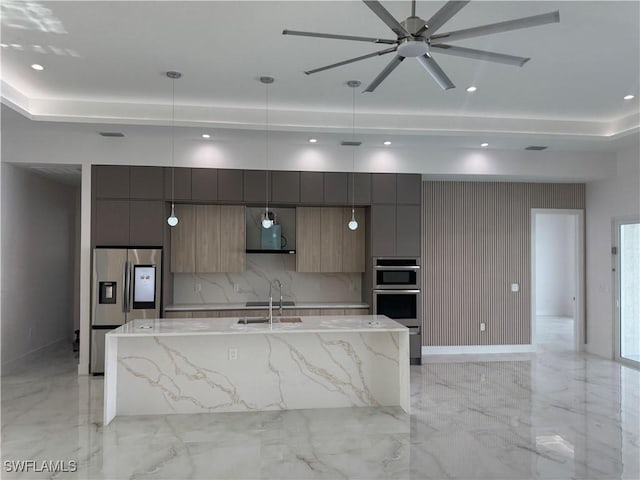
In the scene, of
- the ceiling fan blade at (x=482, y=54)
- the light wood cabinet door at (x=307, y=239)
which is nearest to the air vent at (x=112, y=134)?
the light wood cabinet door at (x=307, y=239)

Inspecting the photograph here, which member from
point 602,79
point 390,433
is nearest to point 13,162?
point 390,433

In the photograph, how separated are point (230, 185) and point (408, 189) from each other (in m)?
2.46

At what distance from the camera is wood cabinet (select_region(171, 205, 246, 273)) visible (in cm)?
626

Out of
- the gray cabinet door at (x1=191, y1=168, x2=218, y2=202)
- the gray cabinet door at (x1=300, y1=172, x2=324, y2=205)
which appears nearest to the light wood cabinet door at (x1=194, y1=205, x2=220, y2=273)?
the gray cabinet door at (x1=191, y1=168, x2=218, y2=202)

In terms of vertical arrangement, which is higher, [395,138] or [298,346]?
[395,138]

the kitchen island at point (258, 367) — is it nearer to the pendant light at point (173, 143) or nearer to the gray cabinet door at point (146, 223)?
the pendant light at point (173, 143)

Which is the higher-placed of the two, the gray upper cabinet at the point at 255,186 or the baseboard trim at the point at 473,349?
the gray upper cabinet at the point at 255,186

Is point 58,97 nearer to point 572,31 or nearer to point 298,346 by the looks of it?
point 298,346

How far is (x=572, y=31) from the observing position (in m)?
3.57

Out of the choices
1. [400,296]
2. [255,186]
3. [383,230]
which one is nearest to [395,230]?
[383,230]

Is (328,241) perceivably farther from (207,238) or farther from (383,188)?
(207,238)

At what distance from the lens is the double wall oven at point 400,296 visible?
20.4ft

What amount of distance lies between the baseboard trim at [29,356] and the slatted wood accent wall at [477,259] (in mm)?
5687

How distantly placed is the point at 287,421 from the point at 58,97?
4354 mm
